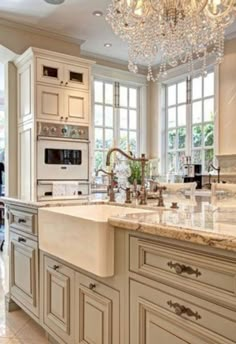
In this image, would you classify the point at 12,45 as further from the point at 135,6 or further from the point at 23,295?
the point at 23,295

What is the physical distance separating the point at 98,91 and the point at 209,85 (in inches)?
67.9

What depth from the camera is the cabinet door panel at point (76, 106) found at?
13.9 feet

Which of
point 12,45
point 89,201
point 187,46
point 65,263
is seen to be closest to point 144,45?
point 187,46

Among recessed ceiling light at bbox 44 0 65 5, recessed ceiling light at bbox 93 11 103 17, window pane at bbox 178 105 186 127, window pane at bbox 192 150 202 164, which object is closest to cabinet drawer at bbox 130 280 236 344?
recessed ceiling light at bbox 44 0 65 5

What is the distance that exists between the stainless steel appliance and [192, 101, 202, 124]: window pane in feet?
5.87

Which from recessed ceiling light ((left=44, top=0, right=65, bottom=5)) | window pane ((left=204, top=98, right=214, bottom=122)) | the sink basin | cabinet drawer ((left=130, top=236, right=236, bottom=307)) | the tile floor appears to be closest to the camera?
cabinet drawer ((left=130, top=236, right=236, bottom=307))

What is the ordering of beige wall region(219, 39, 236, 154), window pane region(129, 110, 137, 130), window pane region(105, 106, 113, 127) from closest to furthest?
1. beige wall region(219, 39, 236, 154)
2. window pane region(105, 106, 113, 127)
3. window pane region(129, 110, 137, 130)

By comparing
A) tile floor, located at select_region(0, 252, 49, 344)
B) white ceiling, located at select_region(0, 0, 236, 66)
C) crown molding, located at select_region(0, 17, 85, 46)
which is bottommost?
tile floor, located at select_region(0, 252, 49, 344)

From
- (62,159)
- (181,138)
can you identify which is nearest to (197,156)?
(181,138)

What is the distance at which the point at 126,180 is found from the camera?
2.68 m

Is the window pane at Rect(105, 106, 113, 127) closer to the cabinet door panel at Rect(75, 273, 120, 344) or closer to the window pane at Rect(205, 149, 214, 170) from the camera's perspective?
the window pane at Rect(205, 149, 214, 170)

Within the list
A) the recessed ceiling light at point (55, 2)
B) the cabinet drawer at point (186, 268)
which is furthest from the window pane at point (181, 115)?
the cabinet drawer at point (186, 268)

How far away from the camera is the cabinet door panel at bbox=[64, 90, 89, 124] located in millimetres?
4246

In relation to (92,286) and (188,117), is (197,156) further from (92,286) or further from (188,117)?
(92,286)
